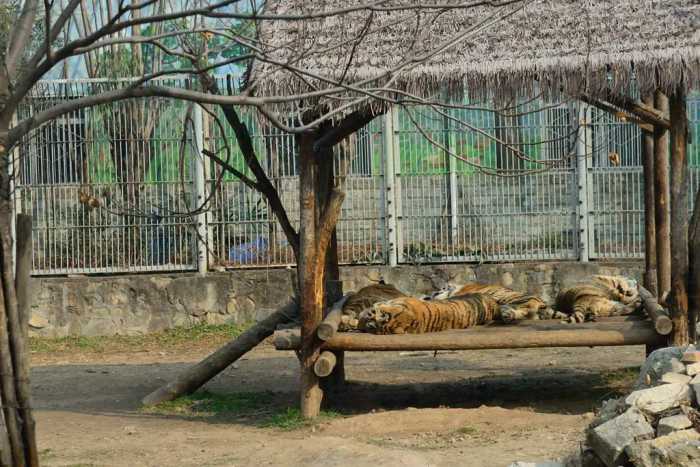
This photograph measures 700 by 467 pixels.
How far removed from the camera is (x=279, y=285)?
43.7 feet

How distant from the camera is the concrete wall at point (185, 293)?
43.4 ft

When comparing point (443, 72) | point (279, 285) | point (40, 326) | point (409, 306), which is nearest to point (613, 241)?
point (279, 285)

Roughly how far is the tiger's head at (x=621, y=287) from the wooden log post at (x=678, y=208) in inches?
55.4

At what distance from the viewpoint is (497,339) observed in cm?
798

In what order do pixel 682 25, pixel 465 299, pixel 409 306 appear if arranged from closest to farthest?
1. pixel 682 25
2. pixel 409 306
3. pixel 465 299

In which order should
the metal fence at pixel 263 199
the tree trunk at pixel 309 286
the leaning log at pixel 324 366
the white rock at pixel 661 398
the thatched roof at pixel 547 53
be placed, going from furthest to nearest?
the metal fence at pixel 263 199, the tree trunk at pixel 309 286, the leaning log at pixel 324 366, the thatched roof at pixel 547 53, the white rock at pixel 661 398

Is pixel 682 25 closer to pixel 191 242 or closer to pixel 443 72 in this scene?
pixel 443 72

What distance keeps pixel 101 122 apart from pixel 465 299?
19.9 feet

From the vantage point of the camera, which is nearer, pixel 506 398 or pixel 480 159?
pixel 506 398

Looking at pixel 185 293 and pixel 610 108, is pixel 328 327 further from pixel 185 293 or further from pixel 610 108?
pixel 185 293

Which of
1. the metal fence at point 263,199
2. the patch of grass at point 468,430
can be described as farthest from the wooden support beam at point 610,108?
the metal fence at point 263,199

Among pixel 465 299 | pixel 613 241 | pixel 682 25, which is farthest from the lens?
pixel 613 241

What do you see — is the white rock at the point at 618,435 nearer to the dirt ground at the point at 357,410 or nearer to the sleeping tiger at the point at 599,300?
the dirt ground at the point at 357,410

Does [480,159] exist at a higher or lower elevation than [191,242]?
higher
